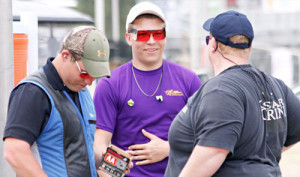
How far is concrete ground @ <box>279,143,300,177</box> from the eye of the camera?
7352 mm

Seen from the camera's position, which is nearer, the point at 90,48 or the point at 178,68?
the point at 90,48

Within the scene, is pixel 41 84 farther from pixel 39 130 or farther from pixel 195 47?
pixel 195 47

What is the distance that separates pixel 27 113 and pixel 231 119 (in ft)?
3.44

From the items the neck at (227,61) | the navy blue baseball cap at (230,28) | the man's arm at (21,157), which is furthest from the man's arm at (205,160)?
the man's arm at (21,157)

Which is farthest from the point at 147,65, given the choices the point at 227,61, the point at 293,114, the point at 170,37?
the point at 170,37

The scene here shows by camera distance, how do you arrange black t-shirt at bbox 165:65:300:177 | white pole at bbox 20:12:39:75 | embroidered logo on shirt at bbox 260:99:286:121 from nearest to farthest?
black t-shirt at bbox 165:65:300:177 → embroidered logo on shirt at bbox 260:99:286:121 → white pole at bbox 20:12:39:75

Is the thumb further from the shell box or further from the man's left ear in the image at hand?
the man's left ear

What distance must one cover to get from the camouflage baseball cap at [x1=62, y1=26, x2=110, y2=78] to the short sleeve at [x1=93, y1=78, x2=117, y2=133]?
760 millimetres

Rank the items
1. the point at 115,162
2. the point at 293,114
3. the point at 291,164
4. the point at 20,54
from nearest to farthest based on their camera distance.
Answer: the point at 293,114 < the point at 115,162 < the point at 20,54 < the point at 291,164

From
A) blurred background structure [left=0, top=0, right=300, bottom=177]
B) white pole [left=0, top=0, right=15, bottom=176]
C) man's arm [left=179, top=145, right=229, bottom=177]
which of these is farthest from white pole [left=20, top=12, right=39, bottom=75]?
man's arm [left=179, top=145, right=229, bottom=177]

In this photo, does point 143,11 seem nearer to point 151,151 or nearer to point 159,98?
point 159,98

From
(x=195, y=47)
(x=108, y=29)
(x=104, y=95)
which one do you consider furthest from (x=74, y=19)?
(x=108, y=29)

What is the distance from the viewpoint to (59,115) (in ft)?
9.49

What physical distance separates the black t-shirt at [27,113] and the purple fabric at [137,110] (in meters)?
0.97
